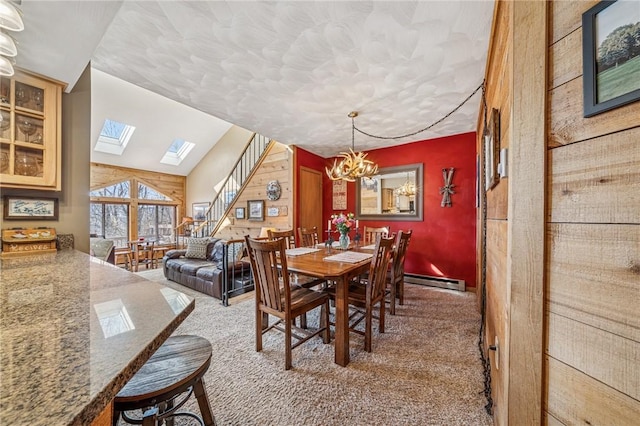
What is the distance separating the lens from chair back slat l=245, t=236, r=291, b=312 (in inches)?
72.8

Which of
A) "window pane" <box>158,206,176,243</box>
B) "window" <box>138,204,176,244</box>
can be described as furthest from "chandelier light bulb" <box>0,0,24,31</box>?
"window pane" <box>158,206,176,243</box>

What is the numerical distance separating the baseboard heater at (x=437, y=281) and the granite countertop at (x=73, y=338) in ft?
13.6

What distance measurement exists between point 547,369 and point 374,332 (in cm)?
185

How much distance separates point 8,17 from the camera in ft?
3.31

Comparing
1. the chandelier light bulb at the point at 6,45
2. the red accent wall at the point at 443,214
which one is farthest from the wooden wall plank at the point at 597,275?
the red accent wall at the point at 443,214

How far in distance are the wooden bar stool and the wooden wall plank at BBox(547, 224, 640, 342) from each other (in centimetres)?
131

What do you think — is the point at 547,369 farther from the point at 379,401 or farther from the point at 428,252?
the point at 428,252

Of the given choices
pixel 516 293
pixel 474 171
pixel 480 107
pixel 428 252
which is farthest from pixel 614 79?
pixel 428 252

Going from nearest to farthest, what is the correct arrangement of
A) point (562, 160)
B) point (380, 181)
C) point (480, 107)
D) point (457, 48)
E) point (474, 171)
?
point (562, 160) → point (457, 48) → point (480, 107) → point (474, 171) → point (380, 181)

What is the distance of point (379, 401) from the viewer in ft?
5.16

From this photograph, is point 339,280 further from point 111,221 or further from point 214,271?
point 111,221

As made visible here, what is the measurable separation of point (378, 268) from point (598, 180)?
1.67 metres

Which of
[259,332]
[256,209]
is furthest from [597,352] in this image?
[256,209]

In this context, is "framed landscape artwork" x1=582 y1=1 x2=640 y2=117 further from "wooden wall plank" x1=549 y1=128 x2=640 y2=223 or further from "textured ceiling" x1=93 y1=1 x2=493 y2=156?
"textured ceiling" x1=93 y1=1 x2=493 y2=156
